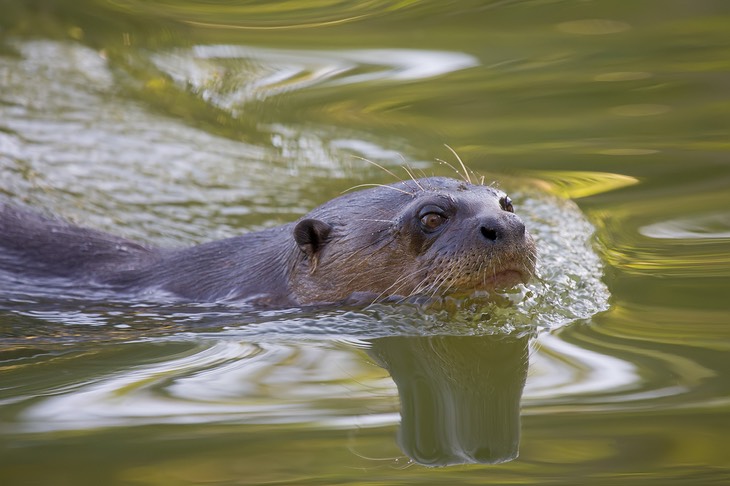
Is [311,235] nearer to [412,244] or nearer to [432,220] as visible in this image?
[412,244]

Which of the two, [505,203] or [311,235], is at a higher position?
[505,203]

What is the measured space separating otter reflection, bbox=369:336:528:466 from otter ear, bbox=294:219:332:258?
0.64 metres

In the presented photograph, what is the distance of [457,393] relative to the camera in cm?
392

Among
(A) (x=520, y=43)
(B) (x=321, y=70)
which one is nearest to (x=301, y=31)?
(B) (x=321, y=70)

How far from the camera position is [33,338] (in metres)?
4.80

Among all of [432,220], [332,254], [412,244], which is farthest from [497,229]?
[332,254]

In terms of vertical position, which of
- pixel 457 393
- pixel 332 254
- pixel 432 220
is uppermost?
pixel 432 220

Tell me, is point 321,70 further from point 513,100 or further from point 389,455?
point 389,455

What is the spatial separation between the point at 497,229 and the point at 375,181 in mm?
3047

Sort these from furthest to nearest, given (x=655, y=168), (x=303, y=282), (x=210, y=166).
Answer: (x=210, y=166) < (x=655, y=168) < (x=303, y=282)

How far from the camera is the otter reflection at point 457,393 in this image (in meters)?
3.38

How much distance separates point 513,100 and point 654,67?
0.99 metres

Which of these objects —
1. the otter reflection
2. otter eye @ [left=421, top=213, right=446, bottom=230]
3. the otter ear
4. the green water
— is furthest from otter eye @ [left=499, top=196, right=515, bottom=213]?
the otter ear

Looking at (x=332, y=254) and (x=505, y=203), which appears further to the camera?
(x=332, y=254)
